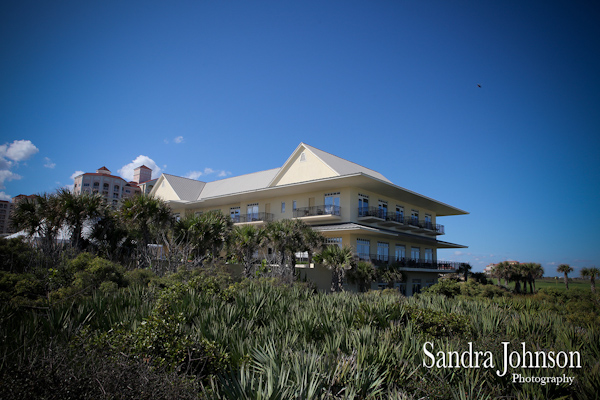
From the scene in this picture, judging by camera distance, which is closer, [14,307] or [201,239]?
[14,307]

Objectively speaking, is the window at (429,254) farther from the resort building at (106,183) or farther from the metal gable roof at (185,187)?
the resort building at (106,183)

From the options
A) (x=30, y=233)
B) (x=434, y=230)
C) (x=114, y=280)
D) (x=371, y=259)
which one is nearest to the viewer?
(x=114, y=280)

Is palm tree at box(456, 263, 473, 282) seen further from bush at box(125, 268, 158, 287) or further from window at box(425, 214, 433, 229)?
bush at box(125, 268, 158, 287)

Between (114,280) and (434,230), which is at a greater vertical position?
(434,230)

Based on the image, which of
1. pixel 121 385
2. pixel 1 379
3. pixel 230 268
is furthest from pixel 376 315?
pixel 230 268

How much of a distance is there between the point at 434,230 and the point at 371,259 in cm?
1321

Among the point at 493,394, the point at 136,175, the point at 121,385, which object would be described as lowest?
the point at 493,394

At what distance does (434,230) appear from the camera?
4041 cm

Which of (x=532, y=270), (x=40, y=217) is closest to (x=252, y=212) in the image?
(x=40, y=217)

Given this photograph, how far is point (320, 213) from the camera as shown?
31.2 metres

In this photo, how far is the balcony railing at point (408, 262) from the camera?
31153 mm

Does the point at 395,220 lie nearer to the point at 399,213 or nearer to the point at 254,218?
the point at 399,213

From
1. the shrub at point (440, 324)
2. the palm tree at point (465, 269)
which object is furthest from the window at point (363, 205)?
the shrub at point (440, 324)

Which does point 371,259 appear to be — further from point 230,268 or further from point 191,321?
point 191,321
